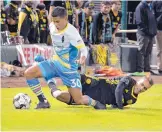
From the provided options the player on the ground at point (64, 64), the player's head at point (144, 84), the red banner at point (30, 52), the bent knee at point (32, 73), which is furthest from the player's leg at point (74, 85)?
the red banner at point (30, 52)

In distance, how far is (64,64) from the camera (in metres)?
11.1

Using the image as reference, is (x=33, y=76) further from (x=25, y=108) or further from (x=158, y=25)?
(x=158, y=25)

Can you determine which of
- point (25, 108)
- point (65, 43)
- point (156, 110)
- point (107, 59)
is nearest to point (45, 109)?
point (25, 108)

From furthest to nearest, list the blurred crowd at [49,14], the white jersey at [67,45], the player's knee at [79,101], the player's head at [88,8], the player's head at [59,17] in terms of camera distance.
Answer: the player's head at [88,8], the blurred crowd at [49,14], the player's knee at [79,101], the white jersey at [67,45], the player's head at [59,17]

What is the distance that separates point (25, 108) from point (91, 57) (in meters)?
8.11

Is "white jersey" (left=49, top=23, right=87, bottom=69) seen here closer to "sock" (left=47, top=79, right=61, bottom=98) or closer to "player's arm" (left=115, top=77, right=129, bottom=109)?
"sock" (left=47, top=79, right=61, bottom=98)

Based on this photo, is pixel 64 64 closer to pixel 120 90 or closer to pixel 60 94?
pixel 60 94

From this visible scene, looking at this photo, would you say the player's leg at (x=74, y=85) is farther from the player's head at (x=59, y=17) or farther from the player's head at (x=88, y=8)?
the player's head at (x=88, y=8)

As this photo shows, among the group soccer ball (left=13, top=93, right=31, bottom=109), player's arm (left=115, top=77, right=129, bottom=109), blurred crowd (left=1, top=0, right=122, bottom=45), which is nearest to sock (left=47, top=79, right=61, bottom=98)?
soccer ball (left=13, top=93, right=31, bottom=109)

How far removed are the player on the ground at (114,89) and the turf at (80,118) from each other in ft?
0.58

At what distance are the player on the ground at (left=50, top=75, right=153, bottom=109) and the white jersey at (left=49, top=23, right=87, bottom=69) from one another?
0.62 m

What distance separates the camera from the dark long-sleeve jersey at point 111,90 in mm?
11273

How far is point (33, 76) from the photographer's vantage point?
11.2 m

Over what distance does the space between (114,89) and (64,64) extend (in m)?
1.09
